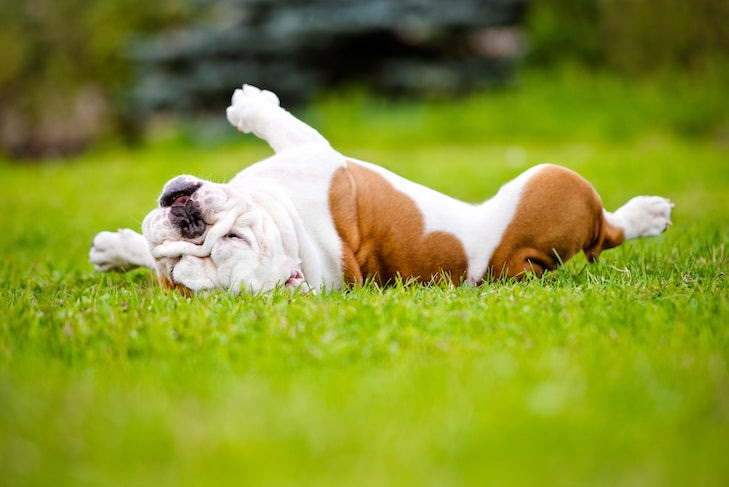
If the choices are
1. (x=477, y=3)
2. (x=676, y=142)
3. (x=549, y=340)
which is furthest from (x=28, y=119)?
(x=549, y=340)

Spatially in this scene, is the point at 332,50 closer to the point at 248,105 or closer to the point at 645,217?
the point at 248,105

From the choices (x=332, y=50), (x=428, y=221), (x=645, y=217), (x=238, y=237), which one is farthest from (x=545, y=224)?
(x=332, y=50)

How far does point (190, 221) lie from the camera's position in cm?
341

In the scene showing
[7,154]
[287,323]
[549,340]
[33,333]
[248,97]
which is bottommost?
[549,340]

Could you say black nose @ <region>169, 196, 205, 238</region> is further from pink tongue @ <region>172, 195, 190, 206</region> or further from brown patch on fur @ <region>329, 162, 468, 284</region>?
brown patch on fur @ <region>329, 162, 468, 284</region>

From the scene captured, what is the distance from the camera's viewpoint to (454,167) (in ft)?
28.2

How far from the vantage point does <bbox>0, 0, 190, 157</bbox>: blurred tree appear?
1334 centimetres

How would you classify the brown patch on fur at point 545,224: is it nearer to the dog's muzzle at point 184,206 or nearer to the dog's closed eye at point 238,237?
the dog's closed eye at point 238,237

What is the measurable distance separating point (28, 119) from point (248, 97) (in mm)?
10424

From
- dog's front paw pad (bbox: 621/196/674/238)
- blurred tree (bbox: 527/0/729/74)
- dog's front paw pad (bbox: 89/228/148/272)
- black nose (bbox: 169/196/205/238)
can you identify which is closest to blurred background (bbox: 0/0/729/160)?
blurred tree (bbox: 527/0/729/74)

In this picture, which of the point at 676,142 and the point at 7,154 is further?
the point at 7,154

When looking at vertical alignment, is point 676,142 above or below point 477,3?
below

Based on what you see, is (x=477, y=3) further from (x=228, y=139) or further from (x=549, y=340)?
(x=549, y=340)

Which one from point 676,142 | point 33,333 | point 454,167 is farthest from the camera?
point 676,142
